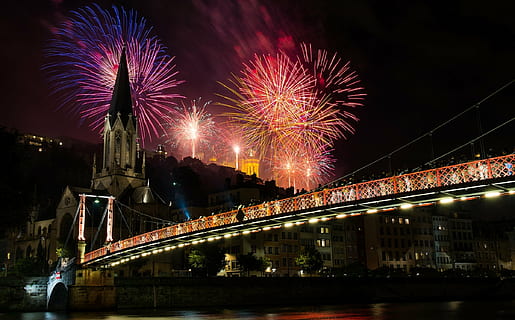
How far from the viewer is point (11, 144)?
178ft

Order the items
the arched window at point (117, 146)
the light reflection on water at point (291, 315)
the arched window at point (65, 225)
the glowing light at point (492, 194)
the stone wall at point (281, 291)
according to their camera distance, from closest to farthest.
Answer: the glowing light at point (492, 194), the light reflection on water at point (291, 315), the stone wall at point (281, 291), the arched window at point (65, 225), the arched window at point (117, 146)

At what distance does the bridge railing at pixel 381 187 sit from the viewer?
28328 millimetres

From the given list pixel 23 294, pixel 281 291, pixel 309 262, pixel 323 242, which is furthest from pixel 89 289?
pixel 323 242

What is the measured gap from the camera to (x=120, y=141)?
12006cm

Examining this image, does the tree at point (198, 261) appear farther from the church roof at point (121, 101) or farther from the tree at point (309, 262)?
the church roof at point (121, 101)

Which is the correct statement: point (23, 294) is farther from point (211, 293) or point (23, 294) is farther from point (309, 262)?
point (309, 262)

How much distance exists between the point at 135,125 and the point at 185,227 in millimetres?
75542

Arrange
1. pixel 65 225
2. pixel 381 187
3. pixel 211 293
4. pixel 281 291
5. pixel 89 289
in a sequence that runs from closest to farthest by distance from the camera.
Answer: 1. pixel 381 187
2. pixel 89 289
3. pixel 211 293
4. pixel 281 291
5. pixel 65 225

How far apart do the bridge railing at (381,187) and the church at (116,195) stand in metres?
68.0

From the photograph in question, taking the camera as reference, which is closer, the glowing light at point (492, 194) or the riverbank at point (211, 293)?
the glowing light at point (492, 194)

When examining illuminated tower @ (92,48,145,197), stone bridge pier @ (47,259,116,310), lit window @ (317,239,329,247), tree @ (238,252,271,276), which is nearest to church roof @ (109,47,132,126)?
illuminated tower @ (92,48,145,197)

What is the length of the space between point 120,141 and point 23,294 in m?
59.6

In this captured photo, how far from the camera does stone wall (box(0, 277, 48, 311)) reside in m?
62.6

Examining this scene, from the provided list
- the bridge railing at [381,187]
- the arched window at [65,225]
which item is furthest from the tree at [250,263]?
the arched window at [65,225]
